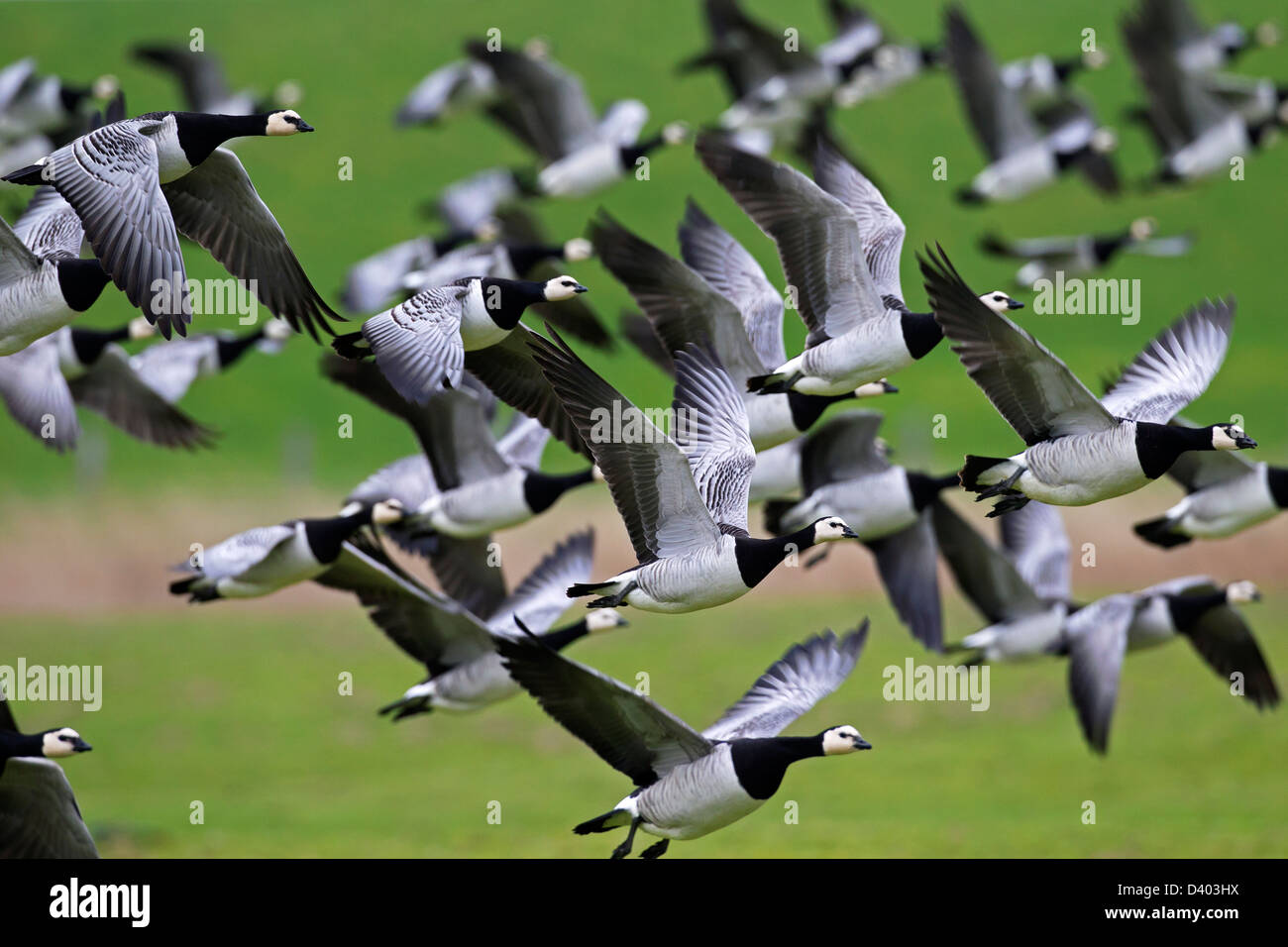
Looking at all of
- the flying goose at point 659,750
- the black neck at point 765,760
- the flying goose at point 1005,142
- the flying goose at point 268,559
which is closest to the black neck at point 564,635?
the flying goose at point 268,559

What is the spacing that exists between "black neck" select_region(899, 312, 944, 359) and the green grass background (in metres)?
8.74

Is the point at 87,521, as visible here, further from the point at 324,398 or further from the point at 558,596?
the point at 558,596

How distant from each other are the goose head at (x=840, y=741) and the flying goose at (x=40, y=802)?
3908 millimetres

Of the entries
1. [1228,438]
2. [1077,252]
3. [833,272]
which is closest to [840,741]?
[1228,438]

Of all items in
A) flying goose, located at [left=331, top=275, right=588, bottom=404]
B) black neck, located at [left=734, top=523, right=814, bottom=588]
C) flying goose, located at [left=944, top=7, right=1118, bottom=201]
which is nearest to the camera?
black neck, located at [left=734, top=523, right=814, bottom=588]

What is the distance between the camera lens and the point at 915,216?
44906 mm

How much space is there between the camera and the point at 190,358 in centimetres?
1504

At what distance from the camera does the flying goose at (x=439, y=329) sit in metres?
9.08

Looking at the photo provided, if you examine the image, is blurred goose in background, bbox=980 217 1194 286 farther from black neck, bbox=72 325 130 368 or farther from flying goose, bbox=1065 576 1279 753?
black neck, bbox=72 325 130 368

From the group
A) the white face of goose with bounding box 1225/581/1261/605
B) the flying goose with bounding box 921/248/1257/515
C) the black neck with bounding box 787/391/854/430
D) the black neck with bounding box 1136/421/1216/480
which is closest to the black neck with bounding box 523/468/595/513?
the black neck with bounding box 787/391/854/430

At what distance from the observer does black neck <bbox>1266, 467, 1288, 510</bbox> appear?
44.5 feet

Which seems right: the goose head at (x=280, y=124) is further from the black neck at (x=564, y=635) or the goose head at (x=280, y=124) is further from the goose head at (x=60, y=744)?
the black neck at (x=564, y=635)

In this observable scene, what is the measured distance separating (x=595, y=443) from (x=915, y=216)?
37.1 metres
